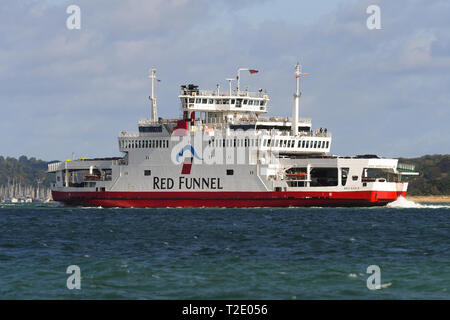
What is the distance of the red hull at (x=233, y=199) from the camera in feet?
227

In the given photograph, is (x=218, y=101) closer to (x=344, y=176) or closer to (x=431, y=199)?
(x=344, y=176)

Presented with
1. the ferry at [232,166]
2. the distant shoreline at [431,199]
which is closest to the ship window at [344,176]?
the ferry at [232,166]

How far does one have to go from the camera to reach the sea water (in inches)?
1059

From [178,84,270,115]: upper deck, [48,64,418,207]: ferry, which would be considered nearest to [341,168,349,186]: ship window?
[48,64,418,207]: ferry

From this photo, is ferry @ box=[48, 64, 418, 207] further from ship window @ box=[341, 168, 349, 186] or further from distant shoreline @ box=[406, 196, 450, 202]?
distant shoreline @ box=[406, 196, 450, 202]

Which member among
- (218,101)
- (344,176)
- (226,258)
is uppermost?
(218,101)

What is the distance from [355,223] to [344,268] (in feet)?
73.1

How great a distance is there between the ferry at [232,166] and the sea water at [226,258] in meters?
12.8

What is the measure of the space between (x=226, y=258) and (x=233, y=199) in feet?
123

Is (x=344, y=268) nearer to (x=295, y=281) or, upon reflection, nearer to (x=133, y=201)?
(x=295, y=281)

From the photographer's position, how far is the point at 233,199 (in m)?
71.4

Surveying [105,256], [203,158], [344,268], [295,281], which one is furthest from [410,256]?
[203,158]

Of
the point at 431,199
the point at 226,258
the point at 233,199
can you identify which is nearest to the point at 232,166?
the point at 233,199

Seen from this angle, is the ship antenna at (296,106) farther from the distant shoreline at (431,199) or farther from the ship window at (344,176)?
the distant shoreline at (431,199)
